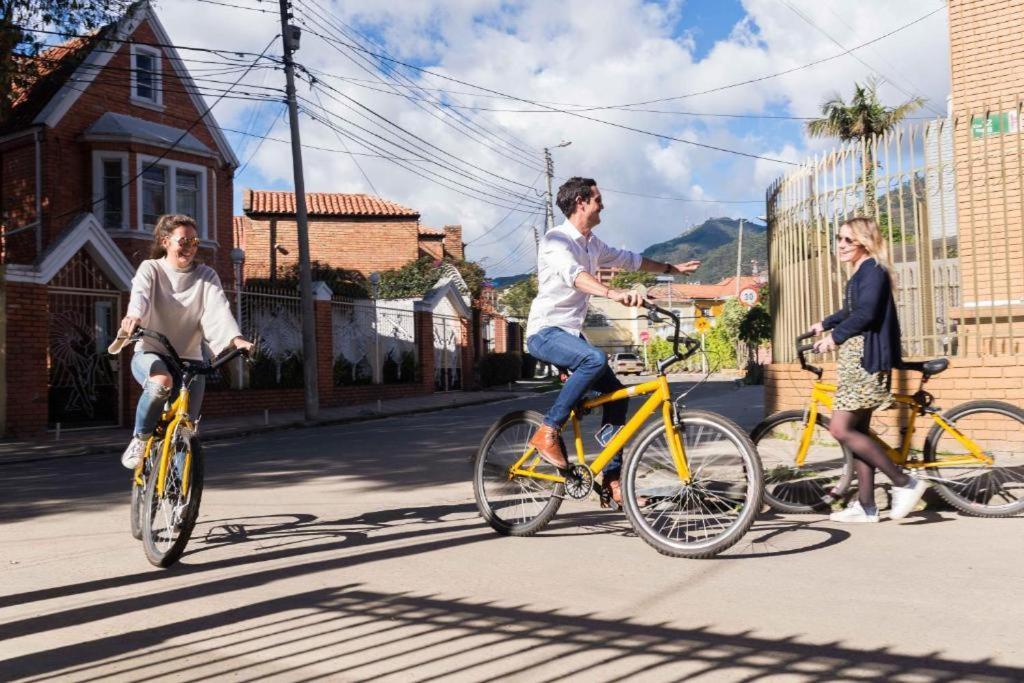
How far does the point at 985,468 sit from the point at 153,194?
20549 millimetres

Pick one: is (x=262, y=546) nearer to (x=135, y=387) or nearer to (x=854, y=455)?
(x=854, y=455)

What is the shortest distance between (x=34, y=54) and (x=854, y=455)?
15.8m

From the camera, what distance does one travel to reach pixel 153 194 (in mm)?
22344

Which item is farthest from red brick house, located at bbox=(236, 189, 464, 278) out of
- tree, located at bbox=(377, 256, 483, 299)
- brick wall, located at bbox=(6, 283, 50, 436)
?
brick wall, located at bbox=(6, 283, 50, 436)

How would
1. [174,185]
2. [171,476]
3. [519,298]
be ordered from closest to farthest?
[171,476]
[174,185]
[519,298]

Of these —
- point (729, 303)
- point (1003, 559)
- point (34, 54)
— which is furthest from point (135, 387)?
point (729, 303)

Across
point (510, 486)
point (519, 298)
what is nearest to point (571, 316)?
point (510, 486)

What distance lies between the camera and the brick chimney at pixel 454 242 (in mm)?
47219

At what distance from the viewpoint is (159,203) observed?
22.5 m

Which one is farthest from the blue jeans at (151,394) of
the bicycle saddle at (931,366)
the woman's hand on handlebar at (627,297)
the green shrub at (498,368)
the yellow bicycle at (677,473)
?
the green shrub at (498,368)

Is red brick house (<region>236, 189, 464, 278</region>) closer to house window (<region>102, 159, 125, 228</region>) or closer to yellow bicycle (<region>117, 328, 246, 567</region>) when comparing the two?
house window (<region>102, 159, 125, 228</region>)

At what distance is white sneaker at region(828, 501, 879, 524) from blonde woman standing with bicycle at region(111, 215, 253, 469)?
3585 mm

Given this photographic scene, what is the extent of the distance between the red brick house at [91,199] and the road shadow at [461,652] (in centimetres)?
1292

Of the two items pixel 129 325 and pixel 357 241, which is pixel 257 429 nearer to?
pixel 129 325
